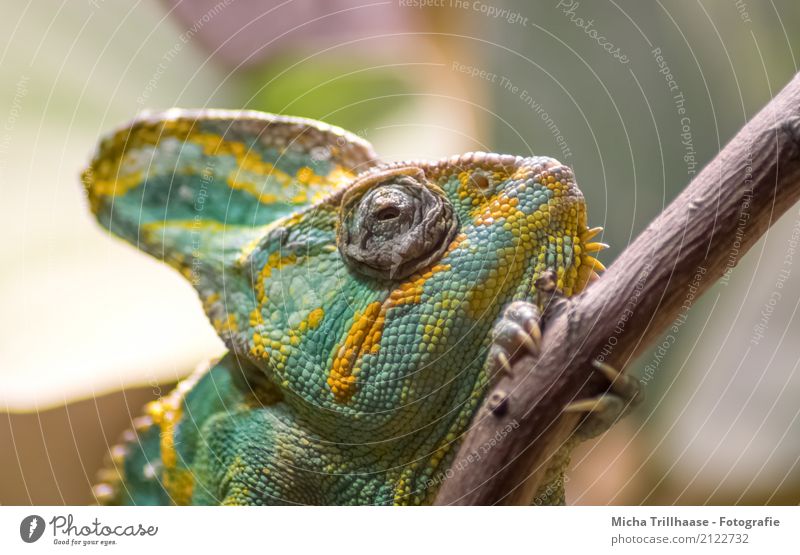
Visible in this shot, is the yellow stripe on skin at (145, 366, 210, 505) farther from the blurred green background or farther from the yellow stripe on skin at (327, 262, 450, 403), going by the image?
the yellow stripe on skin at (327, 262, 450, 403)

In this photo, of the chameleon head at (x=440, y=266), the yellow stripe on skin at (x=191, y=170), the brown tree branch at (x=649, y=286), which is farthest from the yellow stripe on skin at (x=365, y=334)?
the yellow stripe on skin at (x=191, y=170)

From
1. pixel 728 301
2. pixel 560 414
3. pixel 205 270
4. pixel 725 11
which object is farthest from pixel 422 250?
pixel 725 11

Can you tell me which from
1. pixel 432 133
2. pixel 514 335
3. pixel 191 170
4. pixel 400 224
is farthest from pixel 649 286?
pixel 191 170

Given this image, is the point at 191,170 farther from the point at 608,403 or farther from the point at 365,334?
the point at 608,403

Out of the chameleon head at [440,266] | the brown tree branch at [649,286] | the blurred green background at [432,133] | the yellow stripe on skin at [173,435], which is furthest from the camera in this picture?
the yellow stripe on skin at [173,435]

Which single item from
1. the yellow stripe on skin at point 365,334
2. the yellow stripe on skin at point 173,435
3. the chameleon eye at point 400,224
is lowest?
the yellow stripe on skin at point 173,435

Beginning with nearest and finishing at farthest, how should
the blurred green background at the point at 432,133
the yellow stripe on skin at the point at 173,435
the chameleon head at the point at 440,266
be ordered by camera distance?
1. the chameleon head at the point at 440,266
2. the blurred green background at the point at 432,133
3. the yellow stripe on skin at the point at 173,435

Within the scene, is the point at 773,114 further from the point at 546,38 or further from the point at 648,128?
the point at 546,38

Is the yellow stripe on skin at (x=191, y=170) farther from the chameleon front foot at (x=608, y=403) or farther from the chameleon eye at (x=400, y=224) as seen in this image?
the chameleon front foot at (x=608, y=403)

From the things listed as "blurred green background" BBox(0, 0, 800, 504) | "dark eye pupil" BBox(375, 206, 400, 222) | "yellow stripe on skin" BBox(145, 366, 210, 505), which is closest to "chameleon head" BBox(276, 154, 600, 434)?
"dark eye pupil" BBox(375, 206, 400, 222)
